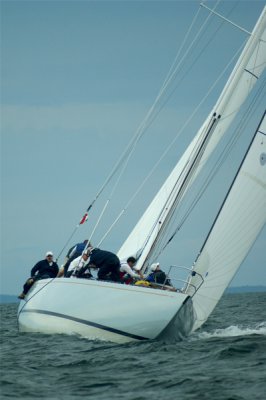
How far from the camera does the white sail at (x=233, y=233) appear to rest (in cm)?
1423

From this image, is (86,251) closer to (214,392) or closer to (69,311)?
(69,311)

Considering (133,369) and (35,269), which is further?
(35,269)

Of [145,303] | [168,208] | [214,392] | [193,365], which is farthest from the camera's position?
[168,208]

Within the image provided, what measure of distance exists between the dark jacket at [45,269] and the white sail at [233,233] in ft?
12.2

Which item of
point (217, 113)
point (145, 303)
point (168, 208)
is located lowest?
point (145, 303)

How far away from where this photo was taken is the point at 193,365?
10.3m

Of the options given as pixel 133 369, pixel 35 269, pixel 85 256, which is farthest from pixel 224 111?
pixel 133 369

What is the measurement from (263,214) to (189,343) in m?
3.37

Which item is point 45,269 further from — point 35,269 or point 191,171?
point 191,171

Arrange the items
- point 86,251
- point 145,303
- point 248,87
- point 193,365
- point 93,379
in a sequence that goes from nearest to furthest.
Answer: point 93,379 → point 193,365 → point 145,303 → point 86,251 → point 248,87

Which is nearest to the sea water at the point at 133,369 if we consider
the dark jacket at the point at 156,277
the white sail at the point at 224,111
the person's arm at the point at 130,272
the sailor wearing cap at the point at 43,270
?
the person's arm at the point at 130,272

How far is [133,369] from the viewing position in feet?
32.4

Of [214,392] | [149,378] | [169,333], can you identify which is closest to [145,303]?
[169,333]

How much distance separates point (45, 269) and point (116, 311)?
4.25 meters
